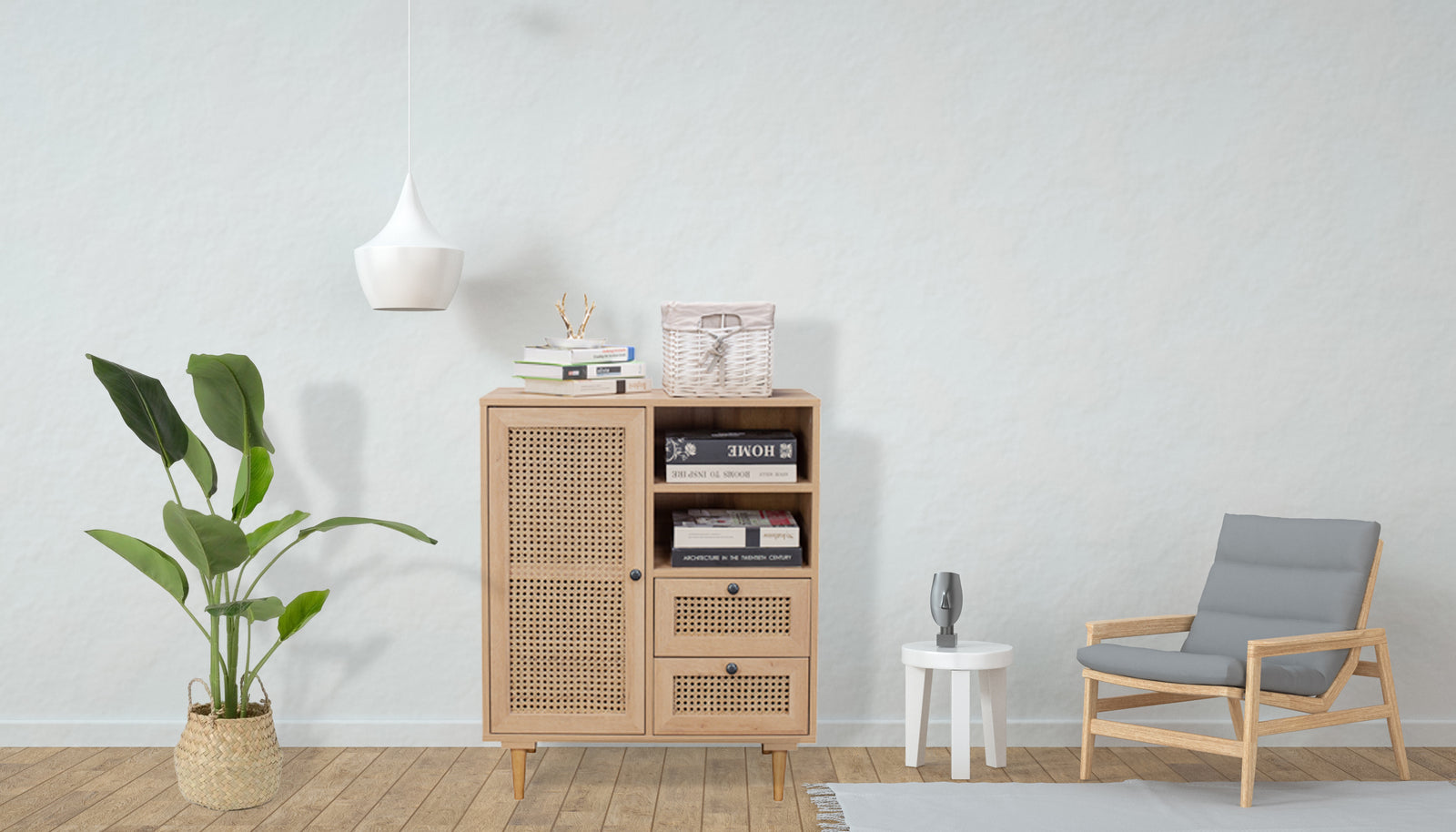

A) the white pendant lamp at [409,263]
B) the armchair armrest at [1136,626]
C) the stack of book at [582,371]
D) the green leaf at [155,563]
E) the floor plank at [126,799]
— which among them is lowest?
the floor plank at [126,799]

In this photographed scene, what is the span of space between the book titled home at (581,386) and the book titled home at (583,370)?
1 cm

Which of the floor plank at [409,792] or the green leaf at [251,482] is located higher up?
the green leaf at [251,482]

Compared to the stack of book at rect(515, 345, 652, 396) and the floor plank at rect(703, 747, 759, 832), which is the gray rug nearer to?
the floor plank at rect(703, 747, 759, 832)

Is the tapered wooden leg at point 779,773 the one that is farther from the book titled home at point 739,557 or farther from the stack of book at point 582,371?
the stack of book at point 582,371

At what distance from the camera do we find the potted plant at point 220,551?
122 inches

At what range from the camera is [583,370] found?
333 cm

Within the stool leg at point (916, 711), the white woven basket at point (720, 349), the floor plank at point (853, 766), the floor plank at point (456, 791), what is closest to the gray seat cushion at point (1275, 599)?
the stool leg at point (916, 711)

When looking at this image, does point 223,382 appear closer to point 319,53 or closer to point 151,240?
point 151,240

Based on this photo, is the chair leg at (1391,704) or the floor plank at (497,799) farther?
the chair leg at (1391,704)

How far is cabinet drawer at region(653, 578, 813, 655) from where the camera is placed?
10.8 ft

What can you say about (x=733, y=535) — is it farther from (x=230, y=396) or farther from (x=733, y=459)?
(x=230, y=396)

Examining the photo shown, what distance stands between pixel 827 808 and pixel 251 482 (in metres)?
1.89

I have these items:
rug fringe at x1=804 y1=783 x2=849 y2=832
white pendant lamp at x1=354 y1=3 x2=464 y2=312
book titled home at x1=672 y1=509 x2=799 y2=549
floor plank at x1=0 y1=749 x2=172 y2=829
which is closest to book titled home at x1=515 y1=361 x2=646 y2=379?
white pendant lamp at x1=354 y1=3 x2=464 y2=312

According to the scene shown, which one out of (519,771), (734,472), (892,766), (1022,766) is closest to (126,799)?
(519,771)
